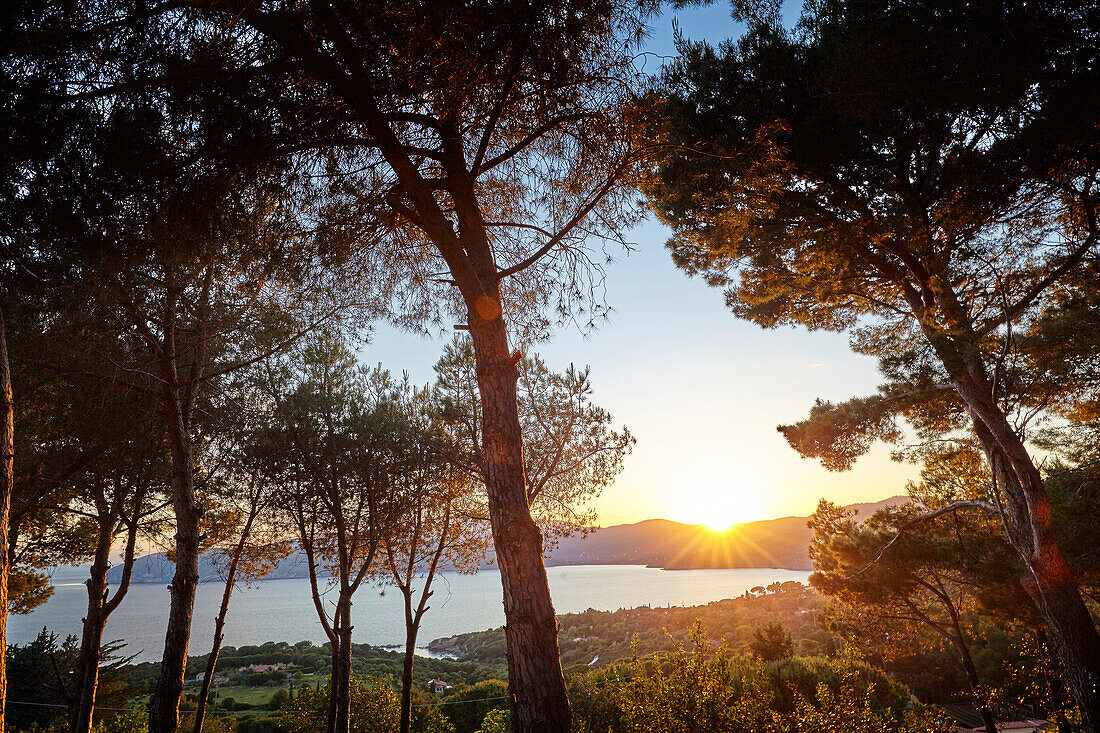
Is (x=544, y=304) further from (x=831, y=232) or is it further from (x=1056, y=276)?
(x=1056, y=276)

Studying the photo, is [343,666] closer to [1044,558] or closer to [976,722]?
[1044,558]

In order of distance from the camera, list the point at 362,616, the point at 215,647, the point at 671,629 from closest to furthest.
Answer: the point at 215,647
the point at 671,629
the point at 362,616

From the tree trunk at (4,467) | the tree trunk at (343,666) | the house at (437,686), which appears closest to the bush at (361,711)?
the tree trunk at (343,666)

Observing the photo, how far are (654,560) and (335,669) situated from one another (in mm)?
82409

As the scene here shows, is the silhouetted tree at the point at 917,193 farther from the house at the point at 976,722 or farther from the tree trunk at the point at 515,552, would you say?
the house at the point at 976,722

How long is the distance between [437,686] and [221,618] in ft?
56.1

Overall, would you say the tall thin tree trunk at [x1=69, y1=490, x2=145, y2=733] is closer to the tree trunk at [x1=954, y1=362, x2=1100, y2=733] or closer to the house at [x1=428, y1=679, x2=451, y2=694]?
the tree trunk at [x1=954, y1=362, x2=1100, y2=733]

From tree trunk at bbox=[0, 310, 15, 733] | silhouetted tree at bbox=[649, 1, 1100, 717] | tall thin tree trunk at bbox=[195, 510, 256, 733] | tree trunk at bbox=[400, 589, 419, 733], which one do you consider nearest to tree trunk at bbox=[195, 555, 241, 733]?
tall thin tree trunk at bbox=[195, 510, 256, 733]

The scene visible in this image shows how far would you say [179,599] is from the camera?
5273mm

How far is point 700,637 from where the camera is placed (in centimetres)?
455

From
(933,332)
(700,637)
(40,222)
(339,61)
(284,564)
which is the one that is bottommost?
(700,637)

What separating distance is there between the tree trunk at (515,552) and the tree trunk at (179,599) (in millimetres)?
3979

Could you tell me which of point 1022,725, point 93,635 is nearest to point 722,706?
point 93,635

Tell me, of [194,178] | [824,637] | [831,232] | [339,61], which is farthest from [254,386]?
[824,637]
